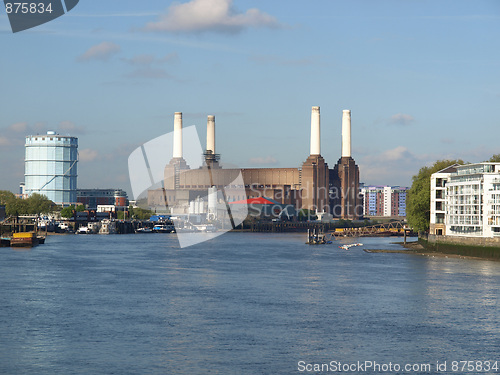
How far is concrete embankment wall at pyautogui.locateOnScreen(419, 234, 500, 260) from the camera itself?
2805 inches

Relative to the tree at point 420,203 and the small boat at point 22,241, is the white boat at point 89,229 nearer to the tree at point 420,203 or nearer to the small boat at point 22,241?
the small boat at point 22,241

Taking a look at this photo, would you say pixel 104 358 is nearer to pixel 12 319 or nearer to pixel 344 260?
pixel 12 319

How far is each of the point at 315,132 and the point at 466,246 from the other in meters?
116

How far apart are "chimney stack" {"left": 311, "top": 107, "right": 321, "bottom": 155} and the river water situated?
122695mm

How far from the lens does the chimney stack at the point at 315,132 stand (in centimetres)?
18362

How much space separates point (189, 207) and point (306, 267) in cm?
13370

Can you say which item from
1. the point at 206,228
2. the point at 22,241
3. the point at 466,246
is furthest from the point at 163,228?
the point at 466,246

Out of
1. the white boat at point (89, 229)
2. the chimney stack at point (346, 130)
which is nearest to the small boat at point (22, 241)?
the white boat at point (89, 229)

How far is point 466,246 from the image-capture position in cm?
7481

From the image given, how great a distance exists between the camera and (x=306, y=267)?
212ft

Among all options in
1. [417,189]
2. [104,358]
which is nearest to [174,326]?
[104,358]

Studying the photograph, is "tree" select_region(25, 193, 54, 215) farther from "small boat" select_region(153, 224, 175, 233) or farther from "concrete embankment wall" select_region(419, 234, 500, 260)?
"concrete embankment wall" select_region(419, 234, 500, 260)

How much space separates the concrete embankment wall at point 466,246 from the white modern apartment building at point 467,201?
0.67 meters

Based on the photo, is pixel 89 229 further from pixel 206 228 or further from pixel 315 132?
pixel 315 132
